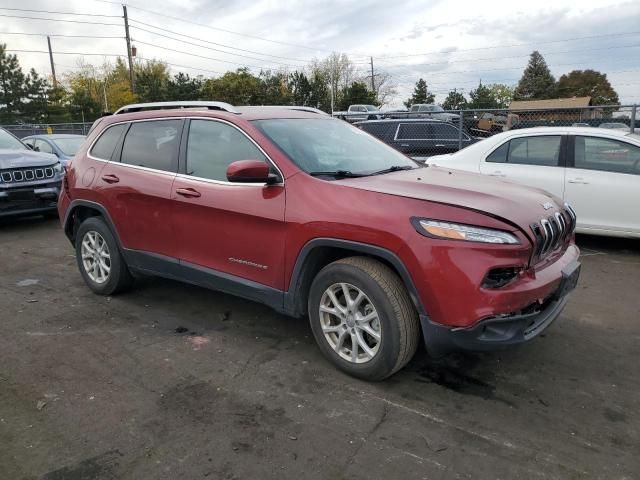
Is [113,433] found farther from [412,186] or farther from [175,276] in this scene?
[412,186]

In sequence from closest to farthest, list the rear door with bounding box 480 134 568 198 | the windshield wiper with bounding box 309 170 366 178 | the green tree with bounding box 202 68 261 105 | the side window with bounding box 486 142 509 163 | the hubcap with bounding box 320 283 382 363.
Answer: the hubcap with bounding box 320 283 382 363 < the windshield wiper with bounding box 309 170 366 178 < the rear door with bounding box 480 134 568 198 < the side window with bounding box 486 142 509 163 < the green tree with bounding box 202 68 261 105

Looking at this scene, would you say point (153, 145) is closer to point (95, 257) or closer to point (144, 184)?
point (144, 184)

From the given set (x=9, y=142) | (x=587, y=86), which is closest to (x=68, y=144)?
(x=9, y=142)

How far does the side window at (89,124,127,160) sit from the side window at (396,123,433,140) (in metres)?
8.65

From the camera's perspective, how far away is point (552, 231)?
11.0 ft

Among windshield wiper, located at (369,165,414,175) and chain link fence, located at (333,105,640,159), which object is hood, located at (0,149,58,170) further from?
windshield wiper, located at (369,165,414,175)

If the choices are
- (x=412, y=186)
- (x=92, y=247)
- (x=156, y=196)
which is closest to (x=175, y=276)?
(x=156, y=196)

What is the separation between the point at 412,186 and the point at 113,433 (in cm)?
225

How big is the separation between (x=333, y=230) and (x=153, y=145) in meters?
2.08

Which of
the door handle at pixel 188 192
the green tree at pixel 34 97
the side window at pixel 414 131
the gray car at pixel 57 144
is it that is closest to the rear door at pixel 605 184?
the door handle at pixel 188 192

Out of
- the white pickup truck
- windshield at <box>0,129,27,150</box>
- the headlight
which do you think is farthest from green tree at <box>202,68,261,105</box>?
the headlight

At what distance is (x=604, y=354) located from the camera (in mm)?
3865

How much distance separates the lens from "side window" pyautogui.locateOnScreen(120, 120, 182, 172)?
4.38 meters

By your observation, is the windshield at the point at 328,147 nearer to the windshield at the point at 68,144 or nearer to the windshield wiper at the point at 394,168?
the windshield wiper at the point at 394,168
